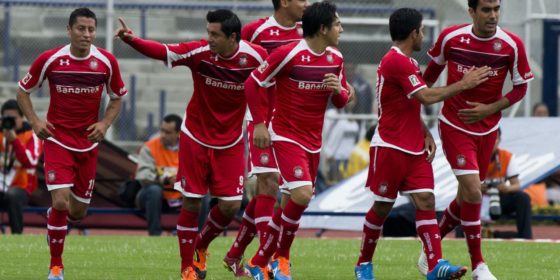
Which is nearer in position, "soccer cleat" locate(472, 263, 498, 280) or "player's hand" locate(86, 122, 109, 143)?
"soccer cleat" locate(472, 263, 498, 280)

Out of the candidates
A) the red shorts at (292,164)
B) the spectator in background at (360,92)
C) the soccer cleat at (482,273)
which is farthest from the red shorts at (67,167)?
the spectator in background at (360,92)

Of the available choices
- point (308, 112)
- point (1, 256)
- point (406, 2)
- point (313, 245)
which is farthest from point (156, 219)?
point (308, 112)

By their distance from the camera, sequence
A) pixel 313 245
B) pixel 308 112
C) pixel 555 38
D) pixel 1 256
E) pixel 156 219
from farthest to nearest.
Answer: pixel 555 38 → pixel 156 219 → pixel 313 245 → pixel 1 256 → pixel 308 112

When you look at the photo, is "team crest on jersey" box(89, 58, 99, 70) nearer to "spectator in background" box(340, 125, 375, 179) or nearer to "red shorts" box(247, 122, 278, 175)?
"red shorts" box(247, 122, 278, 175)

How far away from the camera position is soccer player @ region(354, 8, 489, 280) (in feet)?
34.6

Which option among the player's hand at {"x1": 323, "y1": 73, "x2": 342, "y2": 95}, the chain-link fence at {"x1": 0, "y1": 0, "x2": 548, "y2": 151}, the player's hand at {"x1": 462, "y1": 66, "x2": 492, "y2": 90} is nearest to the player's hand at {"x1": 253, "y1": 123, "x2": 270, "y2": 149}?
the player's hand at {"x1": 323, "y1": 73, "x2": 342, "y2": 95}

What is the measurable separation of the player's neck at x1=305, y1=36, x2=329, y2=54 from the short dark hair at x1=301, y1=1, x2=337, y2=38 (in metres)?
0.04

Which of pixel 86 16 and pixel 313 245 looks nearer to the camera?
pixel 86 16

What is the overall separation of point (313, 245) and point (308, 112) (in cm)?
542

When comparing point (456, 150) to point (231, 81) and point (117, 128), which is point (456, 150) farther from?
point (117, 128)

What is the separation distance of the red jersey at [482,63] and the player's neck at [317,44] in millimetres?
1047

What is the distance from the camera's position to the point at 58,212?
11234mm

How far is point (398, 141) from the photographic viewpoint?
10.7m

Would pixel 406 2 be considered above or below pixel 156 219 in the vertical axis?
above
